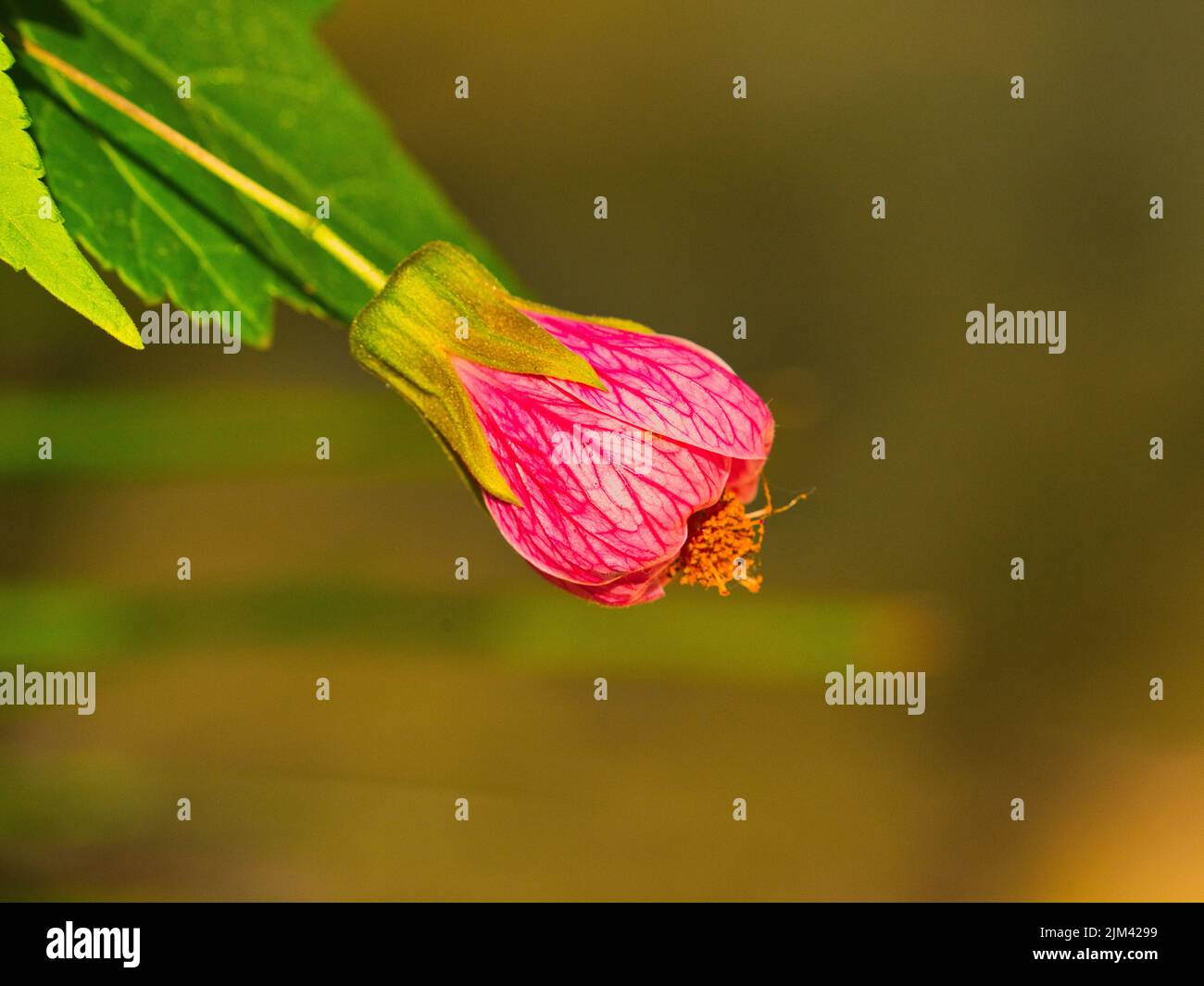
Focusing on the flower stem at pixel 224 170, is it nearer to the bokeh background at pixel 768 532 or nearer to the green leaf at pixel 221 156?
the green leaf at pixel 221 156

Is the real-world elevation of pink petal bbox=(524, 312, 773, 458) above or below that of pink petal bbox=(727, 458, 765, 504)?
above

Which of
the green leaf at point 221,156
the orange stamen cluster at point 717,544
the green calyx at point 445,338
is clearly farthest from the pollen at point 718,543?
the green leaf at point 221,156

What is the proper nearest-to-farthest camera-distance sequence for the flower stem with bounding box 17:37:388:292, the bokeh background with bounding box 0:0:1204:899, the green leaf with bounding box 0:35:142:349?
the green leaf with bounding box 0:35:142:349
the flower stem with bounding box 17:37:388:292
the bokeh background with bounding box 0:0:1204:899

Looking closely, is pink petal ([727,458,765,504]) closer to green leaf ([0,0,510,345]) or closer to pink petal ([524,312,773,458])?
pink petal ([524,312,773,458])

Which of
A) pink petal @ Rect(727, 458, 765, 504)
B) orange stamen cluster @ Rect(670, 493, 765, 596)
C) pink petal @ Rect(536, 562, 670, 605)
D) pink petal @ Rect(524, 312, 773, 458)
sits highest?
pink petal @ Rect(524, 312, 773, 458)

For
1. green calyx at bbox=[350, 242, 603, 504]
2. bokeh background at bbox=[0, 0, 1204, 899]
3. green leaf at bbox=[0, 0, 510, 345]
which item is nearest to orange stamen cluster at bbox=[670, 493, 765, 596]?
green calyx at bbox=[350, 242, 603, 504]
